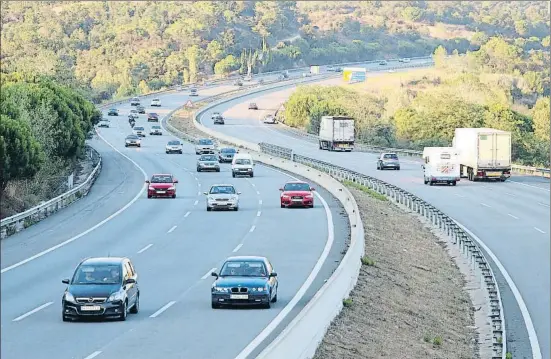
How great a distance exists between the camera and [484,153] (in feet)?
237

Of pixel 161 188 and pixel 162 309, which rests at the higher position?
pixel 162 309

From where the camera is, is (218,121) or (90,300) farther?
(218,121)

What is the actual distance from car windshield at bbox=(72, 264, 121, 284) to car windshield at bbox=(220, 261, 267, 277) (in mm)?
3409

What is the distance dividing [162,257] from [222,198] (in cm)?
1576

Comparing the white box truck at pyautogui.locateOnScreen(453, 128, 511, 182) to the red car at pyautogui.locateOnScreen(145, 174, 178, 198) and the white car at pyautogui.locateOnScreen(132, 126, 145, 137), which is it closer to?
the red car at pyautogui.locateOnScreen(145, 174, 178, 198)

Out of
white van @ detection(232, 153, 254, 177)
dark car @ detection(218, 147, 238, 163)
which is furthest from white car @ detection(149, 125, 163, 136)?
white van @ detection(232, 153, 254, 177)

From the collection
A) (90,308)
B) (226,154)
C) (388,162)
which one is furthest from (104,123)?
(90,308)

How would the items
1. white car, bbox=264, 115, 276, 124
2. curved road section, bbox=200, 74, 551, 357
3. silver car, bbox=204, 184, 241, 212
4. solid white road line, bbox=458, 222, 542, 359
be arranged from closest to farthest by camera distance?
solid white road line, bbox=458, 222, 542, 359 → curved road section, bbox=200, 74, 551, 357 → silver car, bbox=204, 184, 241, 212 → white car, bbox=264, 115, 276, 124

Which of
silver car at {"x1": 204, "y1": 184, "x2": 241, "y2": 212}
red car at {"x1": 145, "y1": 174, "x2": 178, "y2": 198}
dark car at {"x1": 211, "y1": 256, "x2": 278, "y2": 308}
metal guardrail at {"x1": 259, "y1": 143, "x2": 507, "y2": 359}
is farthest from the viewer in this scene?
red car at {"x1": 145, "y1": 174, "x2": 178, "y2": 198}

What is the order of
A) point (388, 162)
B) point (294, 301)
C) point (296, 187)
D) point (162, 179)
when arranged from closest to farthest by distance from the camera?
point (294, 301), point (296, 187), point (162, 179), point (388, 162)

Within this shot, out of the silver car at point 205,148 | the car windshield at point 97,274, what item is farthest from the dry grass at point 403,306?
the silver car at point 205,148

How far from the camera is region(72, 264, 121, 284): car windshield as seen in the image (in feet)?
77.2

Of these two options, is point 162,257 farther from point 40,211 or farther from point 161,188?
point 161,188

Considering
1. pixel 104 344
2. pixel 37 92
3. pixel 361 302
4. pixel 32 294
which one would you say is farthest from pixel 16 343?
pixel 37 92
